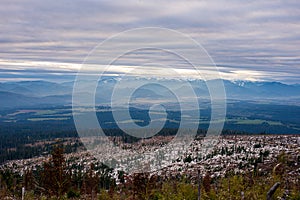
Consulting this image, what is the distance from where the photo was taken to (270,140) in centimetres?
8569

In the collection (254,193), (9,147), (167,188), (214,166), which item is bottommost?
(9,147)

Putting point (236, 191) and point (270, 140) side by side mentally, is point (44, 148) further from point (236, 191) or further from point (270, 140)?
point (236, 191)

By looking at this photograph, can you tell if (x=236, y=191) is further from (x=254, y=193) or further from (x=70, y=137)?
(x=70, y=137)

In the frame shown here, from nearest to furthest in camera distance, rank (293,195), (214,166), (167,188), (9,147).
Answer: (293,195) < (167,188) < (214,166) < (9,147)

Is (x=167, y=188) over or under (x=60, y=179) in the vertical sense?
under

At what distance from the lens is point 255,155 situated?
224ft

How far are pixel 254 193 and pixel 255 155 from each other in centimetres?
4826

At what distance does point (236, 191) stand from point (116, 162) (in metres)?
57.3

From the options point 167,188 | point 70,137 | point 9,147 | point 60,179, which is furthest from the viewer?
point 70,137

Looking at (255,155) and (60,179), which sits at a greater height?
(60,179)

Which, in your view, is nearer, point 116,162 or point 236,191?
point 236,191

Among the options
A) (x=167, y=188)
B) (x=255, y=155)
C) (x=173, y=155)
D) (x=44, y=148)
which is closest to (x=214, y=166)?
(x=255, y=155)

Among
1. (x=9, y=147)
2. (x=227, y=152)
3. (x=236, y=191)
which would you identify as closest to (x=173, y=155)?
(x=227, y=152)

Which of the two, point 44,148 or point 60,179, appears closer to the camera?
point 60,179
